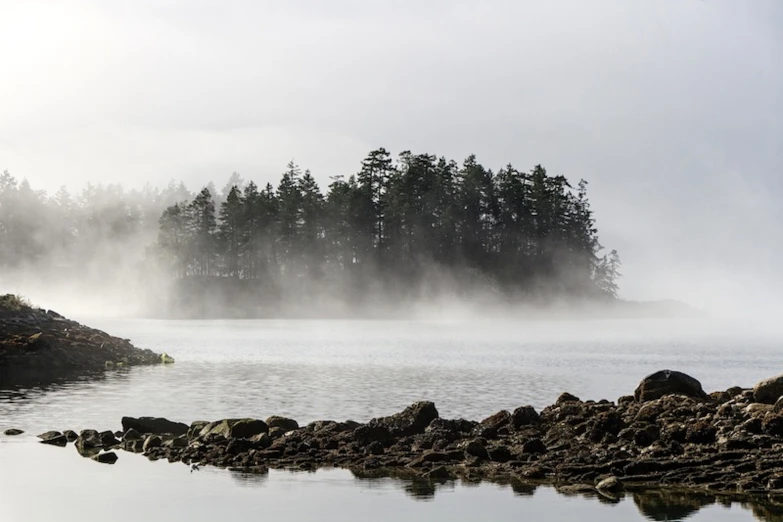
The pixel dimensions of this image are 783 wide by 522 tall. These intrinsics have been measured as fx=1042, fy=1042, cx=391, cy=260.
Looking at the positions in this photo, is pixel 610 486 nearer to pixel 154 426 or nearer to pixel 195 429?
pixel 195 429

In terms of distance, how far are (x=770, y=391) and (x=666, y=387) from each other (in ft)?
14.5

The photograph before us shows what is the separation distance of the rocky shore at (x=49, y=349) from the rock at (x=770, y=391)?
3576 cm

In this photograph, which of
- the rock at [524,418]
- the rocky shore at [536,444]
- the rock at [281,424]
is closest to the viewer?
the rocky shore at [536,444]

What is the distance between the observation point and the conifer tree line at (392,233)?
577ft

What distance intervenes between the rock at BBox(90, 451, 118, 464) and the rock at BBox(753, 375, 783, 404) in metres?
20.3

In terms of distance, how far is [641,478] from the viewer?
82.9ft

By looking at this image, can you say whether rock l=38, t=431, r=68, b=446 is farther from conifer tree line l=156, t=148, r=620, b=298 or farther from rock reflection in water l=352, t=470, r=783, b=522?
conifer tree line l=156, t=148, r=620, b=298

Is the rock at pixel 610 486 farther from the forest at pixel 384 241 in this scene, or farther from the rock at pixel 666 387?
the forest at pixel 384 241

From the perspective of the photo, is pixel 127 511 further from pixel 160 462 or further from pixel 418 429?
pixel 418 429

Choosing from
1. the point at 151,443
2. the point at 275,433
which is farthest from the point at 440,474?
the point at 151,443

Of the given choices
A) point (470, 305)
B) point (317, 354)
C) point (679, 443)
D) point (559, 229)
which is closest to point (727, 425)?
point (679, 443)

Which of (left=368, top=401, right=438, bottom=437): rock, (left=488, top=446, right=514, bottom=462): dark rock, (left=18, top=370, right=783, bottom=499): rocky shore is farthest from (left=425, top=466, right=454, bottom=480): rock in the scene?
(left=368, top=401, right=438, bottom=437): rock

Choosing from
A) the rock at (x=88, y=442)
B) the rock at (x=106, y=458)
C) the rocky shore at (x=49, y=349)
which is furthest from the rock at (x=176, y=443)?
the rocky shore at (x=49, y=349)

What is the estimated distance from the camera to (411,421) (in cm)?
3259
